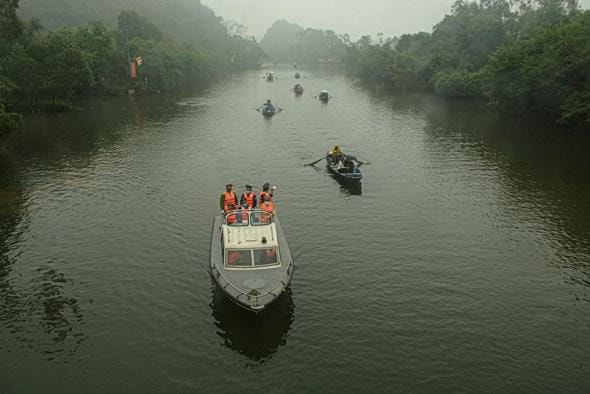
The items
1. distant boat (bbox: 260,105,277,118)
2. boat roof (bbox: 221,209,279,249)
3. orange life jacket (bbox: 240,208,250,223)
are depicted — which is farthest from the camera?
distant boat (bbox: 260,105,277,118)

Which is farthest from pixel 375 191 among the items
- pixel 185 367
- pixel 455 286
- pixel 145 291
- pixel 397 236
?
pixel 185 367

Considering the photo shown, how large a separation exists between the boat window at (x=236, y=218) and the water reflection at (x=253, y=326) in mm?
4146

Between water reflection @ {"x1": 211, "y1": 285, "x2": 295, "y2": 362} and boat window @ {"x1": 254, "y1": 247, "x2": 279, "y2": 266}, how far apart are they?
1886mm

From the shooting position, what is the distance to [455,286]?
92.1 ft

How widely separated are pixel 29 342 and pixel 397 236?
22.6m

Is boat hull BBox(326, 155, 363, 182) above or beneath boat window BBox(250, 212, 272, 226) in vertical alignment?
beneath

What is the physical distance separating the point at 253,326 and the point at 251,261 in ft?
11.6

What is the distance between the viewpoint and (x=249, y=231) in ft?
90.3

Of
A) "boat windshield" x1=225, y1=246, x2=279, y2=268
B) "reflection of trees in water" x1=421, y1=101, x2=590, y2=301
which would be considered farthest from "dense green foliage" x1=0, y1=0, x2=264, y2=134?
"reflection of trees in water" x1=421, y1=101, x2=590, y2=301

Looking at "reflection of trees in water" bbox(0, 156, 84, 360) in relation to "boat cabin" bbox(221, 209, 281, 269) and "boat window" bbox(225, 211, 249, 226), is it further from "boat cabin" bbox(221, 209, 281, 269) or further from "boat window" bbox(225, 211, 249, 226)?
"boat window" bbox(225, 211, 249, 226)

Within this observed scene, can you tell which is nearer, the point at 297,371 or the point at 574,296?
the point at 297,371

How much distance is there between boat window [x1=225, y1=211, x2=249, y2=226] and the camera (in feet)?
94.5

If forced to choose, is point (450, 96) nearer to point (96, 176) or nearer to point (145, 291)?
point (96, 176)

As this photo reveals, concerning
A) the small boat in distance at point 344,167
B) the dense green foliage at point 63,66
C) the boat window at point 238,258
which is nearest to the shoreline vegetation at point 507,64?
the small boat in distance at point 344,167
